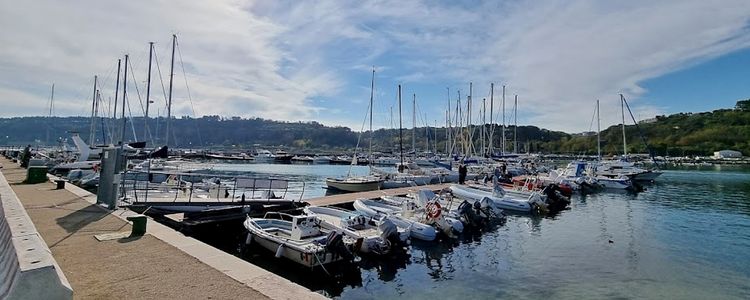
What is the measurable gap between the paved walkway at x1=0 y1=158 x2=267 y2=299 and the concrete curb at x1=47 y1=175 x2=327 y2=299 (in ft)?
0.48

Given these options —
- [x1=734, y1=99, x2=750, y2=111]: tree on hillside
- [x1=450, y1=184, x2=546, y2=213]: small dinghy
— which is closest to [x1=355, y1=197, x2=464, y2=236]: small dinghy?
[x1=450, y1=184, x2=546, y2=213]: small dinghy

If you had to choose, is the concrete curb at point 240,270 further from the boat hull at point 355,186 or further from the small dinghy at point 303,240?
the boat hull at point 355,186

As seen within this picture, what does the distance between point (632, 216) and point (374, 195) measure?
1644 cm

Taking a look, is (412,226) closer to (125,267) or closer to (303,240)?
(303,240)

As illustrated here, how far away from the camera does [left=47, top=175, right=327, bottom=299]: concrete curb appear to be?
257 inches

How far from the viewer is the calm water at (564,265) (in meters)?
12.0

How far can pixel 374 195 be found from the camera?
2739 cm

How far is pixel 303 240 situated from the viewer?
529 inches

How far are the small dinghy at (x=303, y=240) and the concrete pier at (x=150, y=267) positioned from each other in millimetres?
3421

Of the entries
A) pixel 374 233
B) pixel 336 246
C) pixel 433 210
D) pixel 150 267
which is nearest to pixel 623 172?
pixel 433 210

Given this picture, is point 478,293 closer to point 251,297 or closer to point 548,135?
point 251,297

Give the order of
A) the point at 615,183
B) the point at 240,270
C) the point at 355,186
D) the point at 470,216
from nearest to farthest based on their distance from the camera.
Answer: the point at 240,270, the point at 470,216, the point at 355,186, the point at 615,183

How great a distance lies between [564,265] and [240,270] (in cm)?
1162

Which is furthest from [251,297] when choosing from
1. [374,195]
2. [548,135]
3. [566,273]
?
[548,135]
